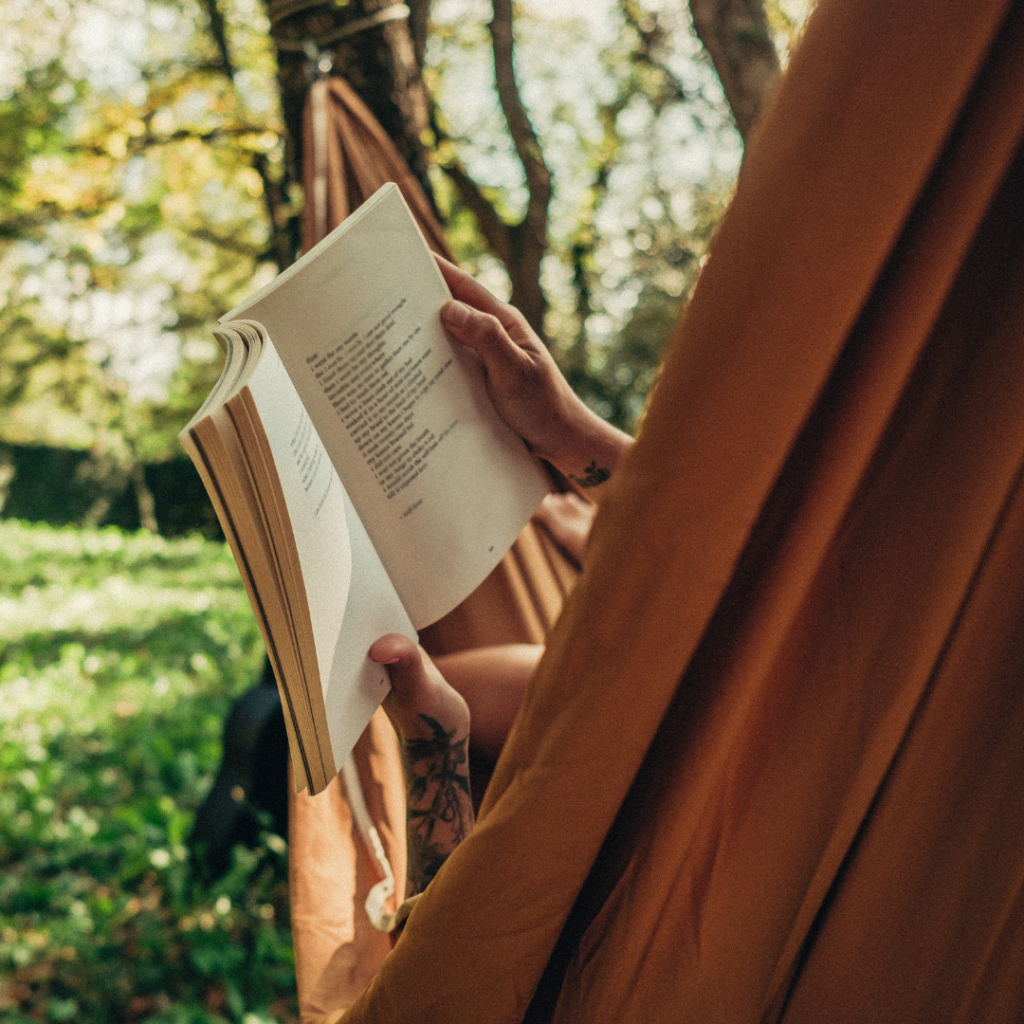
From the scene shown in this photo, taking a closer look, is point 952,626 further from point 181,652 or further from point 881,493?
point 181,652

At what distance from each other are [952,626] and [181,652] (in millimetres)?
3340

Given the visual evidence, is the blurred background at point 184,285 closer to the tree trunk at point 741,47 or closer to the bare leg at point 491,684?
the tree trunk at point 741,47

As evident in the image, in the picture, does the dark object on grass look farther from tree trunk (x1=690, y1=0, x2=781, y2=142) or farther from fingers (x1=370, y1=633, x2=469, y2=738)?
tree trunk (x1=690, y1=0, x2=781, y2=142)

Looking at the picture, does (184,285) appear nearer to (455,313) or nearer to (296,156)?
(296,156)

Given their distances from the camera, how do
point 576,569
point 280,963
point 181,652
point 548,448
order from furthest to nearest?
point 181,652
point 280,963
point 576,569
point 548,448

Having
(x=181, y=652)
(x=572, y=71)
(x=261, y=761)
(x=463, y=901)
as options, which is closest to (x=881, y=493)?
(x=463, y=901)

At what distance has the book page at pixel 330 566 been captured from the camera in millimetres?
587

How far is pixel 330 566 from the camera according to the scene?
25.2 inches

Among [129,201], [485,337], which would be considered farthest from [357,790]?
[129,201]

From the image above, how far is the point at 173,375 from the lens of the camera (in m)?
14.2

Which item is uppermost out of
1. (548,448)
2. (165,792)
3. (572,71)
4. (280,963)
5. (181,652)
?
(572,71)

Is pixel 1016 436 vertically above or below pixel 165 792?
above

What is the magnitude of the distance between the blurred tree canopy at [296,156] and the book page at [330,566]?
32cm

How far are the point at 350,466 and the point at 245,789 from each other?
4.05 ft
